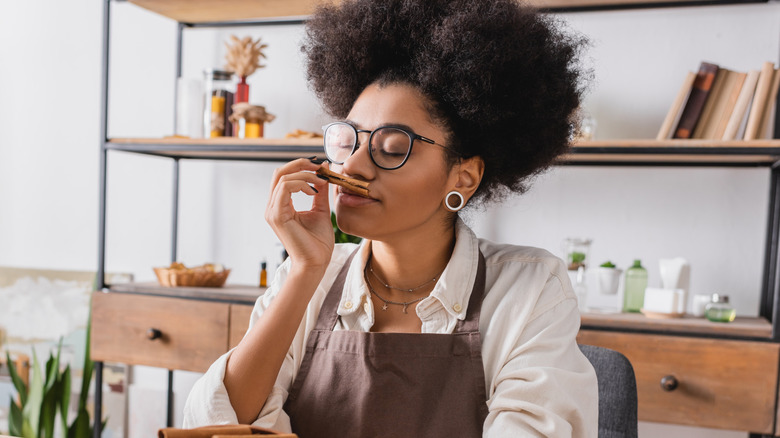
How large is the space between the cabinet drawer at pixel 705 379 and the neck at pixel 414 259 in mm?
870

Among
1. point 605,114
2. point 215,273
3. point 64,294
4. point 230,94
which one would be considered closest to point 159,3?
point 230,94

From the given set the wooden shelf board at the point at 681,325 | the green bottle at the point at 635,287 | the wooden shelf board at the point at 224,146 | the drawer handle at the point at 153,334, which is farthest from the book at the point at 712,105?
the drawer handle at the point at 153,334

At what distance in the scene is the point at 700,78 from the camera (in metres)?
2.13

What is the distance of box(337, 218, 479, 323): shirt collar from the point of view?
4.30ft

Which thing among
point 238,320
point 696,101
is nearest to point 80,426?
point 238,320

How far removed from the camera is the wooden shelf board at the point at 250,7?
2.33 metres

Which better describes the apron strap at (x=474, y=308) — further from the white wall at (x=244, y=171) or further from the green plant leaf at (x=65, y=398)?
the green plant leaf at (x=65, y=398)

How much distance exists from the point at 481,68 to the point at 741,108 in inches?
44.1

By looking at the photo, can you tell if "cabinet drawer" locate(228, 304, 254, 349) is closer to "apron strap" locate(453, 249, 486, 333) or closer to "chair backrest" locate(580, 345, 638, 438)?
"apron strap" locate(453, 249, 486, 333)

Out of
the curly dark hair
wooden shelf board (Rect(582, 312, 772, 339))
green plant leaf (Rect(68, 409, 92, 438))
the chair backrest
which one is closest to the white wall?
green plant leaf (Rect(68, 409, 92, 438))

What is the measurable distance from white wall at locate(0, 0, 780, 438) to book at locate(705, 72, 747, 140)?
302mm

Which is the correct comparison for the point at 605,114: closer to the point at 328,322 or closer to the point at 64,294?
the point at 328,322

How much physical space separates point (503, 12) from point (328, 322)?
26.3 inches

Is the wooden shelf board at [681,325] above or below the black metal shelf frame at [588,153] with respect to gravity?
below
